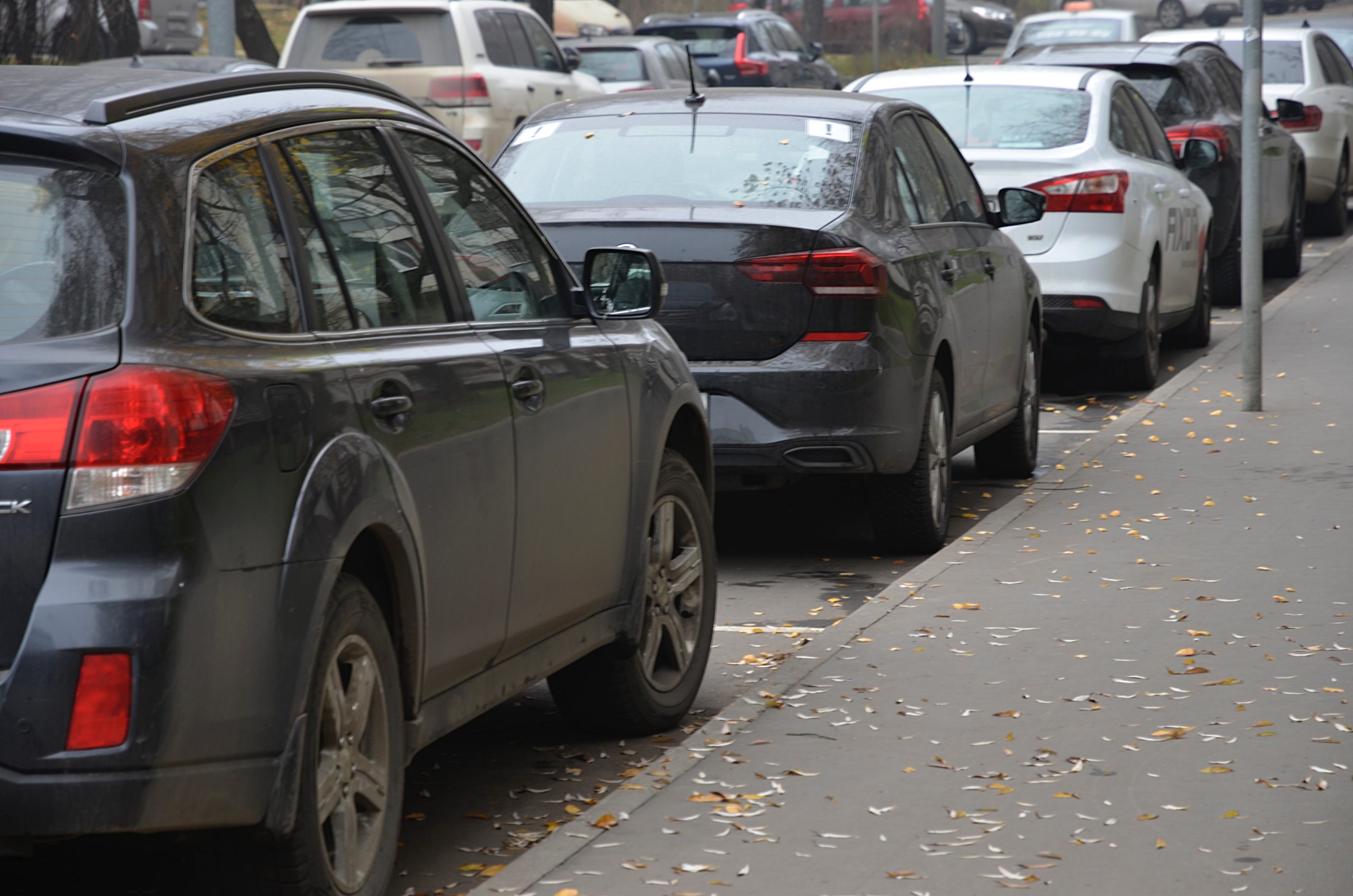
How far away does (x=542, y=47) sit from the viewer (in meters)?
23.3

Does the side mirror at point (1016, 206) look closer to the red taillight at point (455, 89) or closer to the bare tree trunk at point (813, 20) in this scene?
the red taillight at point (455, 89)

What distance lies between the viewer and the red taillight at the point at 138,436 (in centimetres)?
334

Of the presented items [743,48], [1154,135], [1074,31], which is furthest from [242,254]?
[743,48]

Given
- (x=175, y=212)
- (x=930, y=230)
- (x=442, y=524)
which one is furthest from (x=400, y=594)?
(x=930, y=230)

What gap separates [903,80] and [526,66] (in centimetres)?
1114

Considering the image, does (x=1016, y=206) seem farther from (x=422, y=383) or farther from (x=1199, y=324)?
(x=422, y=383)

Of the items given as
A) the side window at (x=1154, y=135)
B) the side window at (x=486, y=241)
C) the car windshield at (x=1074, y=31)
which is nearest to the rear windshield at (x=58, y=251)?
the side window at (x=486, y=241)

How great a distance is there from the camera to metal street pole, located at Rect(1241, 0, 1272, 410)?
10.8m

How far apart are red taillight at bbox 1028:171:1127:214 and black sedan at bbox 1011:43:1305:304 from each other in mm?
2808

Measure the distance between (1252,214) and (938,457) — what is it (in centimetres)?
372

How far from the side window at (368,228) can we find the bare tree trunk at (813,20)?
160 feet

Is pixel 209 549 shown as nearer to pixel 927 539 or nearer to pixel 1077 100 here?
pixel 927 539

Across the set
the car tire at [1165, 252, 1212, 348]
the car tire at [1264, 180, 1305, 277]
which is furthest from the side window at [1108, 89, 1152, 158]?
the car tire at [1264, 180, 1305, 277]

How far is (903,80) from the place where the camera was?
1223cm
